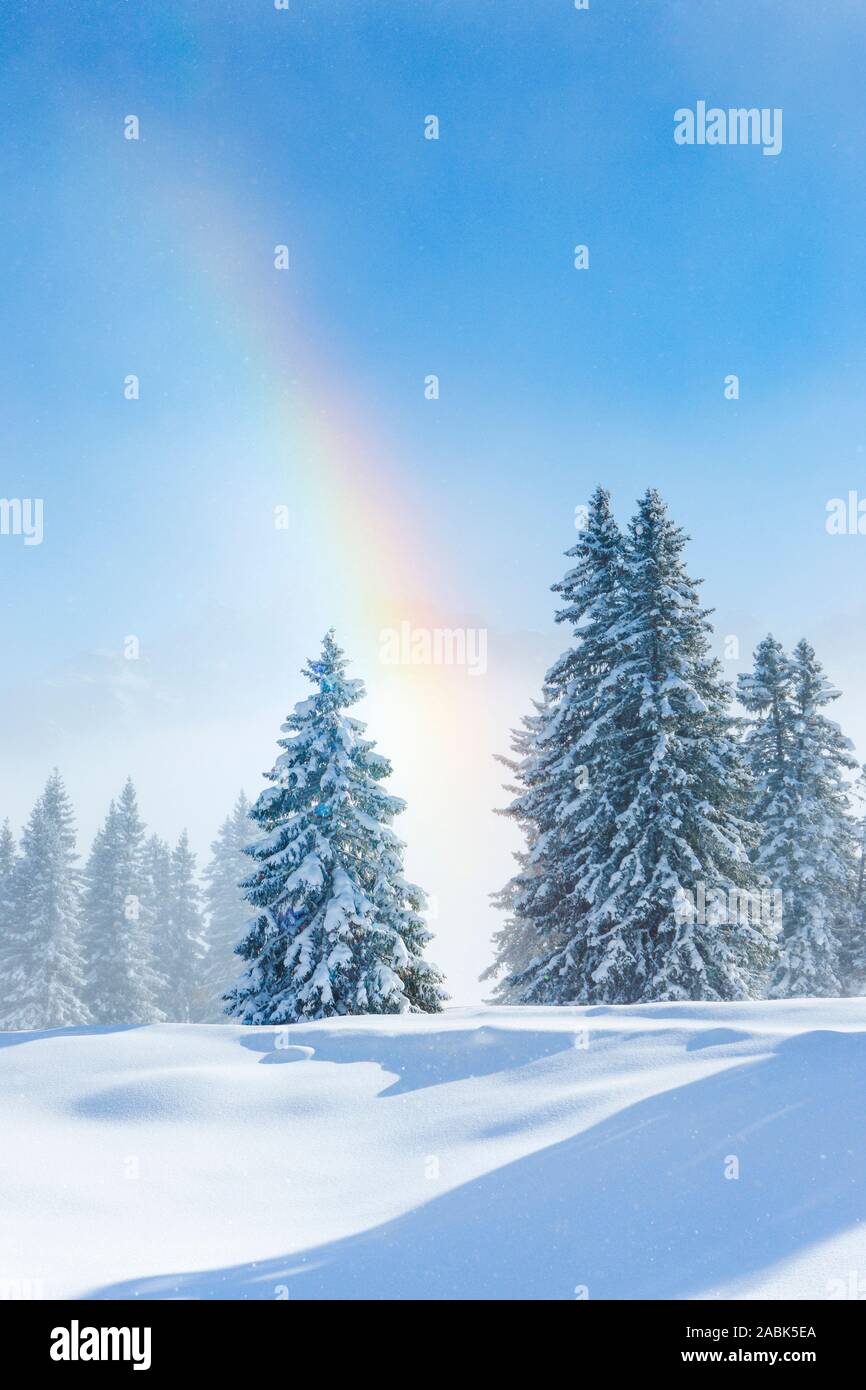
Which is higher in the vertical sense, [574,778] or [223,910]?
[574,778]

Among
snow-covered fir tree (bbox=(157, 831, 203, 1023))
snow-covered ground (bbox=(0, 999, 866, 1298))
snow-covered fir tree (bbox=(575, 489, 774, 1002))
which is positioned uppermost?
snow-covered fir tree (bbox=(575, 489, 774, 1002))

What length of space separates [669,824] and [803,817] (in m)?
11.8

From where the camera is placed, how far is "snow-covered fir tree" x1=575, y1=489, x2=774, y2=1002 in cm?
1873

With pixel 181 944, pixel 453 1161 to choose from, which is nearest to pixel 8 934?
pixel 181 944

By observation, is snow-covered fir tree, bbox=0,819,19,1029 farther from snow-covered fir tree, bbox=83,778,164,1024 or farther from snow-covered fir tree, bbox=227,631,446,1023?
snow-covered fir tree, bbox=227,631,446,1023

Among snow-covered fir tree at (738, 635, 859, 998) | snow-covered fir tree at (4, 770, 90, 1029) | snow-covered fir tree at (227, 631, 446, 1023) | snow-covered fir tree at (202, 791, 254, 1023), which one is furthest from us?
snow-covered fir tree at (202, 791, 254, 1023)

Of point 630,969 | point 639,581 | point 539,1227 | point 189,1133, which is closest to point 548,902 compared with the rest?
point 630,969

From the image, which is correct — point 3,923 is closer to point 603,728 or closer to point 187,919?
point 187,919

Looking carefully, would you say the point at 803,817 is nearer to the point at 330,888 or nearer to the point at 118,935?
the point at 330,888

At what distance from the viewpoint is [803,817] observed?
28547 millimetres

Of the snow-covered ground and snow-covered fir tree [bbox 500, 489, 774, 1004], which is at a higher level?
snow-covered fir tree [bbox 500, 489, 774, 1004]

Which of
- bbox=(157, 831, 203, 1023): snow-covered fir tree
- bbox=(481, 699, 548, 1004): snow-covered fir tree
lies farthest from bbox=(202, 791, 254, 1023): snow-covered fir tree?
bbox=(481, 699, 548, 1004): snow-covered fir tree

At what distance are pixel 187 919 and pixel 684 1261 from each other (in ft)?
157

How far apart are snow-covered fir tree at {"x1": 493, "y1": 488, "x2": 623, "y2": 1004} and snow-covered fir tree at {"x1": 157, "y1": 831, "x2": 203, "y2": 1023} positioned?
3166cm
